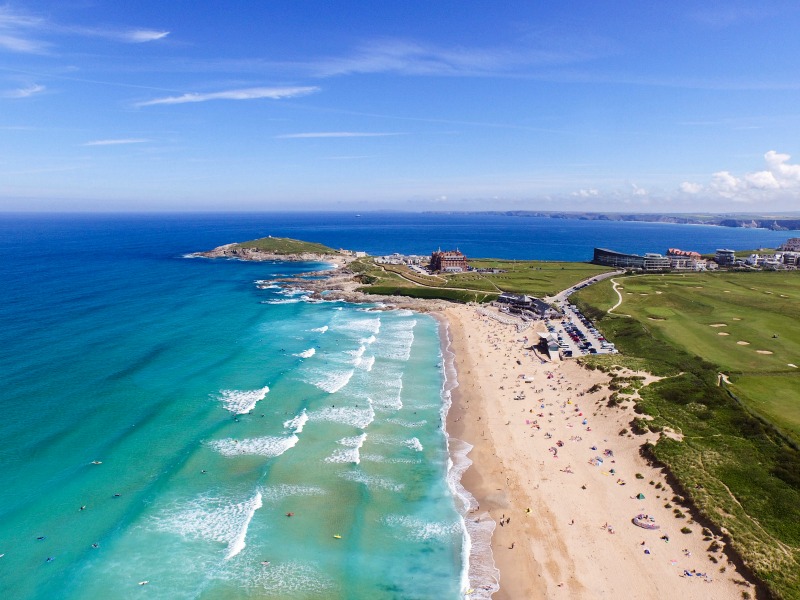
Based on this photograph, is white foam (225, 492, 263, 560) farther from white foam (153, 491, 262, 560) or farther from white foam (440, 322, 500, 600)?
white foam (440, 322, 500, 600)

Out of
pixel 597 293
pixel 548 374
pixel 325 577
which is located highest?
pixel 597 293

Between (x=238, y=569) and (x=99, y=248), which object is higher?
(x=99, y=248)

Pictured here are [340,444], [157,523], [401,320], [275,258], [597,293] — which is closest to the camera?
[157,523]

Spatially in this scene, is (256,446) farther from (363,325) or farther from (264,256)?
(264,256)

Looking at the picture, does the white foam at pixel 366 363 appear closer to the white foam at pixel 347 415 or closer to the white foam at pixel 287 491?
the white foam at pixel 347 415

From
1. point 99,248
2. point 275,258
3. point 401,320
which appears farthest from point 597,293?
point 99,248

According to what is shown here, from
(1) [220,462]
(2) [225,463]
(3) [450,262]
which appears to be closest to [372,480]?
(2) [225,463]

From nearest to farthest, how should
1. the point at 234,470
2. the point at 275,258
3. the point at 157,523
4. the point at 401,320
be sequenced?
1. the point at 157,523
2. the point at 234,470
3. the point at 401,320
4. the point at 275,258

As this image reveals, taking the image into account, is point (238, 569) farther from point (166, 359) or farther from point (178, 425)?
point (166, 359)
